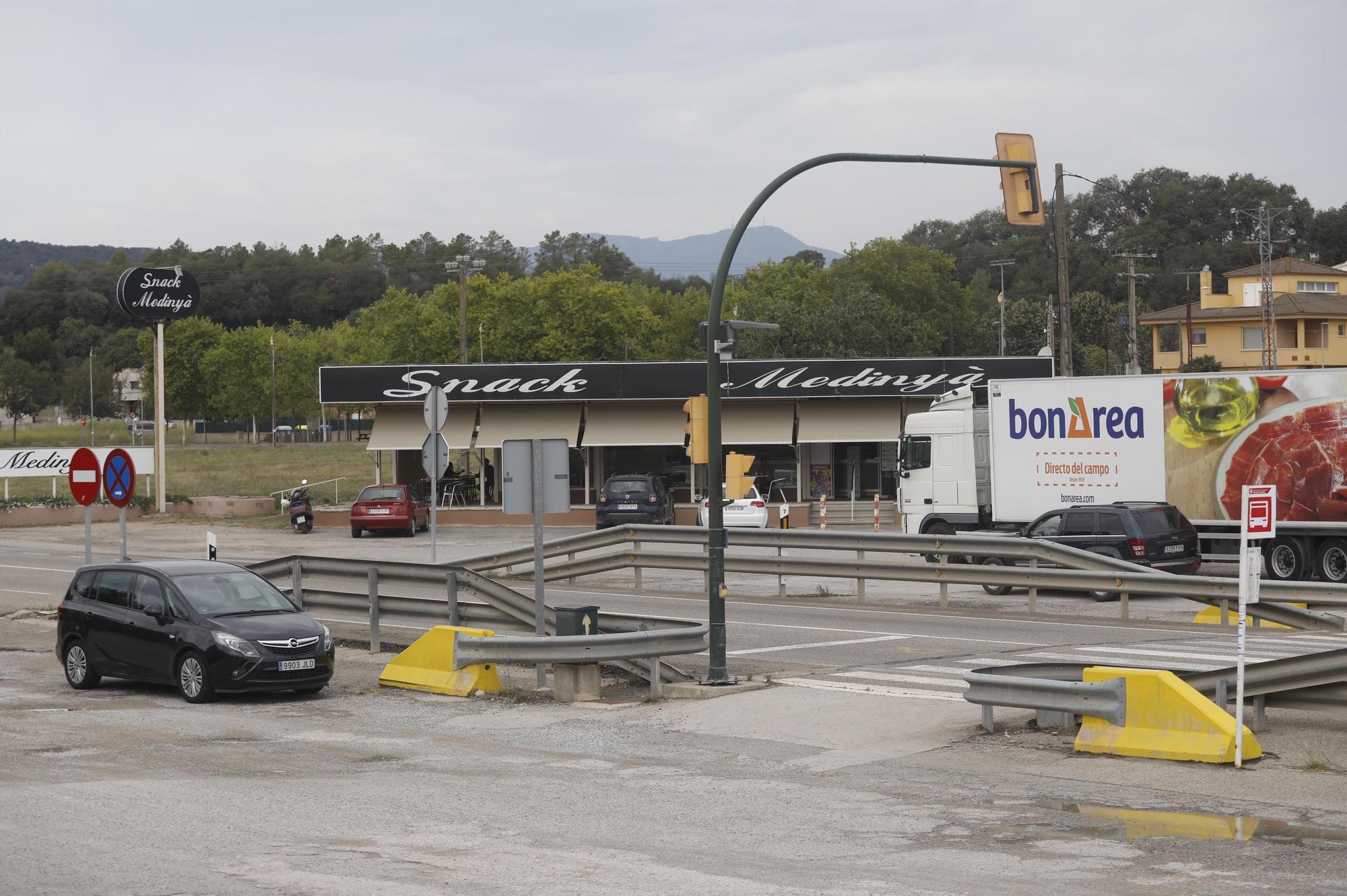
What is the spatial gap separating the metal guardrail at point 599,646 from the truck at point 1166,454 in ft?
49.1

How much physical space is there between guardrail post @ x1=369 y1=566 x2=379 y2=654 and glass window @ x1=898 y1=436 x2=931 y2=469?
51.1ft

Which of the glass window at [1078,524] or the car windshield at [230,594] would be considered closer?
the car windshield at [230,594]

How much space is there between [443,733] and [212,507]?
37.3m

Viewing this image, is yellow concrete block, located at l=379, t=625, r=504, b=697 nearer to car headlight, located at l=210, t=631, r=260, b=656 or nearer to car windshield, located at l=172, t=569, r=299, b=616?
car windshield, located at l=172, t=569, r=299, b=616

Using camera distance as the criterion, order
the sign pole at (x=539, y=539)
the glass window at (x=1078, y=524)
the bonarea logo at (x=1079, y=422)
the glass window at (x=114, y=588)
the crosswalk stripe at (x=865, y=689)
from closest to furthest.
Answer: the crosswalk stripe at (x=865, y=689) < the sign pole at (x=539, y=539) < the glass window at (x=114, y=588) < the glass window at (x=1078, y=524) < the bonarea logo at (x=1079, y=422)

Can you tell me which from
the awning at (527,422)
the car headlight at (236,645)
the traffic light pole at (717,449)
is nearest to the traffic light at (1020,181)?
the traffic light pole at (717,449)

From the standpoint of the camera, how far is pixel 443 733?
1303 centimetres

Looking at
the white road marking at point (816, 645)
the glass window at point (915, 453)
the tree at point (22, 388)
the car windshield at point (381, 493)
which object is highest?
the tree at point (22, 388)

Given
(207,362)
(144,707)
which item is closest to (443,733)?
(144,707)

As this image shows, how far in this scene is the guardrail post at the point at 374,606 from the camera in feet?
58.6

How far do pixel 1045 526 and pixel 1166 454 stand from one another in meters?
3.50

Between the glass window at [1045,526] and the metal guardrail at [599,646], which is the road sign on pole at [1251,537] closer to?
the metal guardrail at [599,646]

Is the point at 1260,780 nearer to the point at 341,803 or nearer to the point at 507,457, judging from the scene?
the point at 341,803

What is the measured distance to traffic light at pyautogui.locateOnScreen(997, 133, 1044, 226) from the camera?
16.5 metres
